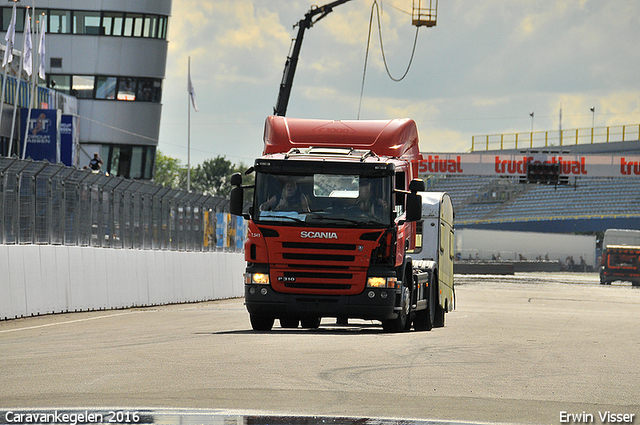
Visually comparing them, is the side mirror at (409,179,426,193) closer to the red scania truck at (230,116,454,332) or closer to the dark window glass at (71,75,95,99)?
the red scania truck at (230,116,454,332)

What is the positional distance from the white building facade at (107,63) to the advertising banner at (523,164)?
1676cm

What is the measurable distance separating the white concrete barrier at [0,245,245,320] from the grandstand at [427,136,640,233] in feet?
223

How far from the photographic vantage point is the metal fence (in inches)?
806

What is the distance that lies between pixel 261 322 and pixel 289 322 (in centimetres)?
104

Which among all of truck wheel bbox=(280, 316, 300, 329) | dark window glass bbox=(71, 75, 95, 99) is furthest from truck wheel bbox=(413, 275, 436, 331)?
dark window glass bbox=(71, 75, 95, 99)

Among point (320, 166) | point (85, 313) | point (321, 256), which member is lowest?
point (85, 313)

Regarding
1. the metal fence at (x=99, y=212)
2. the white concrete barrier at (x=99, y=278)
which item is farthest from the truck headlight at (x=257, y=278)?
the metal fence at (x=99, y=212)

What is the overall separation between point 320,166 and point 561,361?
4531 millimetres

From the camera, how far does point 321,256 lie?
50.1ft

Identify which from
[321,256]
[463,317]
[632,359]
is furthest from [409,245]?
[463,317]

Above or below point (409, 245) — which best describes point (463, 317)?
below

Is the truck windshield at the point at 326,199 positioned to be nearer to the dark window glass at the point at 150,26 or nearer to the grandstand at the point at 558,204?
the dark window glass at the point at 150,26

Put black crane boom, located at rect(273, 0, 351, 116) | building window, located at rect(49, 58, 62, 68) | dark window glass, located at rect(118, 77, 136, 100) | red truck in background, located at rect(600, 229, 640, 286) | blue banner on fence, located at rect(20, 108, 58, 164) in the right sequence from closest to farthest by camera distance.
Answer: black crane boom, located at rect(273, 0, 351, 116) → blue banner on fence, located at rect(20, 108, 58, 164) → building window, located at rect(49, 58, 62, 68) → dark window glass, located at rect(118, 77, 136, 100) → red truck in background, located at rect(600, 229, 640, 286)

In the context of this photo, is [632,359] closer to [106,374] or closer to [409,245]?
[409,245]
